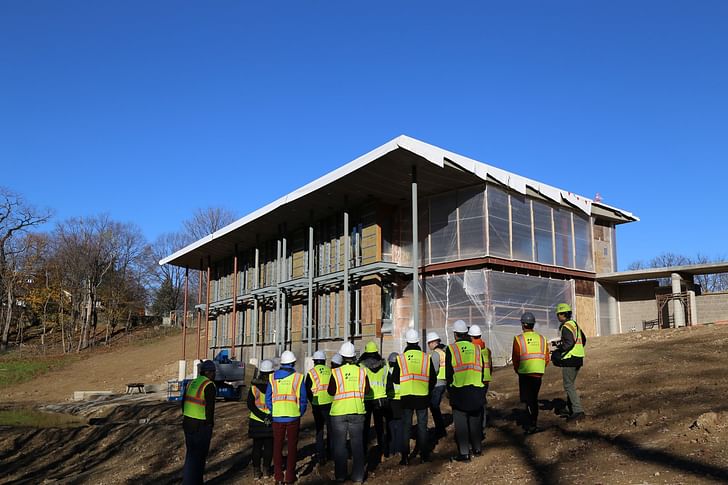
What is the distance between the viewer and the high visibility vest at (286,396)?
9.41 meters

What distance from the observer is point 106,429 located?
1803 centimetres

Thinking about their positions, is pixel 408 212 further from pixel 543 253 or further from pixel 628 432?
pixel 628 432

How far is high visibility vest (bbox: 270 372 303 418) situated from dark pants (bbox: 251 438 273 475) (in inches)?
38.5

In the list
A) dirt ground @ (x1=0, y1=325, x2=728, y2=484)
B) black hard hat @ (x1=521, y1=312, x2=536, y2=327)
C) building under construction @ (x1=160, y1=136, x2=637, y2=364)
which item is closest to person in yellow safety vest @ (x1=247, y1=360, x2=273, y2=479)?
dirt ground @ (x1=0, y1=325, x2=728, y2=484)

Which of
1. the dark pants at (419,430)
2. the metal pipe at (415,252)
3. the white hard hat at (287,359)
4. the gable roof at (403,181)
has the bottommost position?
the dark pants at (419,430)

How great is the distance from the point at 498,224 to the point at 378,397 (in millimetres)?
14835

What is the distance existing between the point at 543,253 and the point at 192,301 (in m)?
63.0

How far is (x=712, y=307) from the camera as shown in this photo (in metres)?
26.1

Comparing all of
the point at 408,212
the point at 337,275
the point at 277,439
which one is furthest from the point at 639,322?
the point at 277,439

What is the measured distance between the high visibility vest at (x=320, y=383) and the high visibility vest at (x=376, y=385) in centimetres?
65

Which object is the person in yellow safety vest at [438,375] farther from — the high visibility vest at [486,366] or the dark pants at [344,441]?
the dark pants at [344,441]

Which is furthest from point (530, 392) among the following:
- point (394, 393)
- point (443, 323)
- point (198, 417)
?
point (443, 323)

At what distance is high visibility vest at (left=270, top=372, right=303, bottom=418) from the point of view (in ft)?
30.9

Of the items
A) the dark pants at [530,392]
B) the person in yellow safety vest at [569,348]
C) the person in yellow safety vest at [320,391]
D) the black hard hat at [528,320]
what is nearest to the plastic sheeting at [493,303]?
the dark pants at [530,392]
